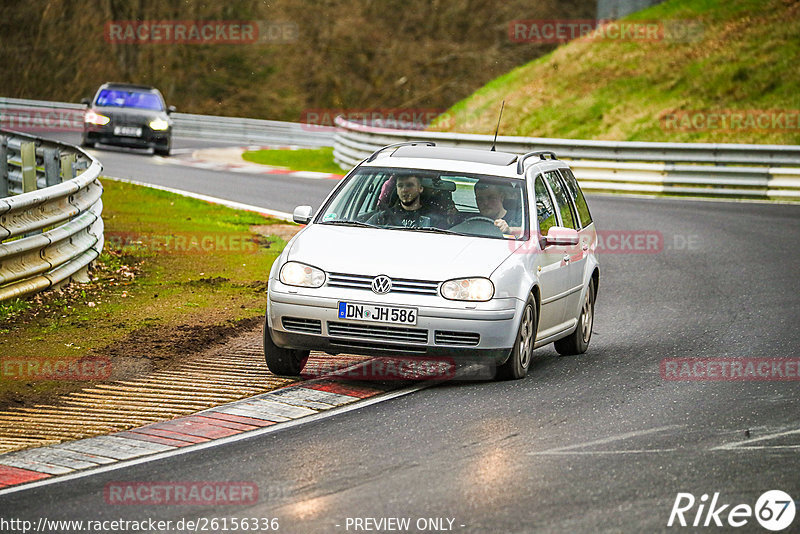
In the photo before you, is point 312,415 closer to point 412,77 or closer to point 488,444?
point 488,444

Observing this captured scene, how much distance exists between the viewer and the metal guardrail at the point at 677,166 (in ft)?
84.4

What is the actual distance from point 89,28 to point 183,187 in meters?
39.7

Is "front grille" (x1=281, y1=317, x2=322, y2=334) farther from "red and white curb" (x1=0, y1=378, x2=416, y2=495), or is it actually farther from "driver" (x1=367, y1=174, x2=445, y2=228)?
"driver" (x1=367, y1=174, x2=445, y2=228)

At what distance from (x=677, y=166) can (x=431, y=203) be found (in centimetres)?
1814

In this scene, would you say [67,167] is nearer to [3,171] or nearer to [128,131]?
[3,171]

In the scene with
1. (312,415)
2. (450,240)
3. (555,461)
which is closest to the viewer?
(555,461)

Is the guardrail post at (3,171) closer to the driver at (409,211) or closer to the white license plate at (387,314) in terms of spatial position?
the driver at (409,211)

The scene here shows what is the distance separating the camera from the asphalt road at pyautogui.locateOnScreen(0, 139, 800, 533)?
226 inches

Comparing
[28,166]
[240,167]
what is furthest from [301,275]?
[240,167]

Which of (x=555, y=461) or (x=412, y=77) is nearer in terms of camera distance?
(x=555, y=461)

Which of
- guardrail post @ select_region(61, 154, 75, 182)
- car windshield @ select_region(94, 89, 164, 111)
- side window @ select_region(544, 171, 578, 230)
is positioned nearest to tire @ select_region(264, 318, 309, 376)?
side window @ select_region(544, 171, 578, 230)

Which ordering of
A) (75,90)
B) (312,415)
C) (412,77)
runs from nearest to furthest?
(312,415), (75,90), (412,77)

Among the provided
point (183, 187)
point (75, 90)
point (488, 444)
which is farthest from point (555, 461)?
point (75, 90)

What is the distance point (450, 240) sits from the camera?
8906mm
